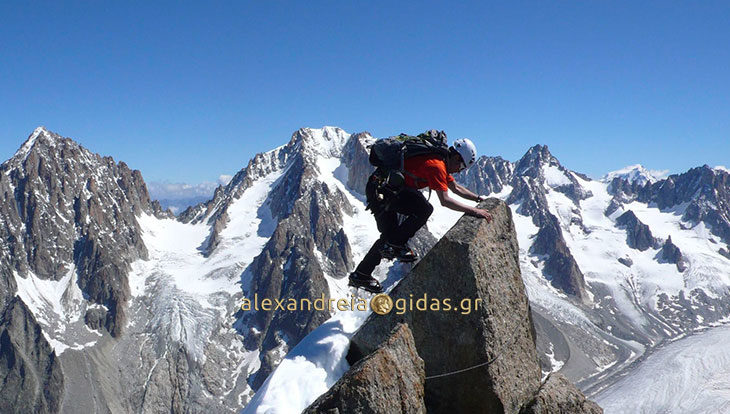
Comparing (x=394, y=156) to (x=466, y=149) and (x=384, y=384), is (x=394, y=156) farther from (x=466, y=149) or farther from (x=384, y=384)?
(x=384, y=384)

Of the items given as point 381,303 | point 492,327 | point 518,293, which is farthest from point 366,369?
point 518,293

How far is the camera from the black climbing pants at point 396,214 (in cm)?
1341

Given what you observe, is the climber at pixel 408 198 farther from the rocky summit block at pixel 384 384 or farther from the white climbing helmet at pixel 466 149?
the rocky summit block at pixel 384 384

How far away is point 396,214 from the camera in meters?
13.9

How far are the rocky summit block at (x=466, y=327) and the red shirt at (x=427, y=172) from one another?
5.19ft

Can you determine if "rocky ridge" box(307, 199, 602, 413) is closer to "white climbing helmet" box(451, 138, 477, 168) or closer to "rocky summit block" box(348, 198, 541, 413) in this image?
"rocky summit block" box(348, 198, 541, 413)

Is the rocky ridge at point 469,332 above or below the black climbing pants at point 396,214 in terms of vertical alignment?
below

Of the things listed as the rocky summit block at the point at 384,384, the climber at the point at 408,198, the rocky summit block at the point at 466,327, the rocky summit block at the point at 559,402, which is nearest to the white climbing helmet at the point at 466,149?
the climber at the point at 408,198

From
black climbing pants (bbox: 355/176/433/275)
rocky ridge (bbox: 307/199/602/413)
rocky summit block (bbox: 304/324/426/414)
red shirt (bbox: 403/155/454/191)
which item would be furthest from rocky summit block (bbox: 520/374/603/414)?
red shirt (bbox: 403/155/454/191)

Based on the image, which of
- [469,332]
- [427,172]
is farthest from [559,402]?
[427,172]

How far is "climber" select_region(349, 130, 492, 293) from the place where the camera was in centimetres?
1288

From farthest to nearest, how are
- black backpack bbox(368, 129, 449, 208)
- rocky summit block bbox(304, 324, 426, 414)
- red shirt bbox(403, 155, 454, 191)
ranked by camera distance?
black backpack bbox(368, 129, 449, 208), red shirt bbox(403, 155, 454, 191), rocky summit block bbox(304, 324, 426, 414)

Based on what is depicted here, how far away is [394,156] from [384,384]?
611cm

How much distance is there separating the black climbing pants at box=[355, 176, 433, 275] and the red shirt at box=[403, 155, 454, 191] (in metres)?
0.42
